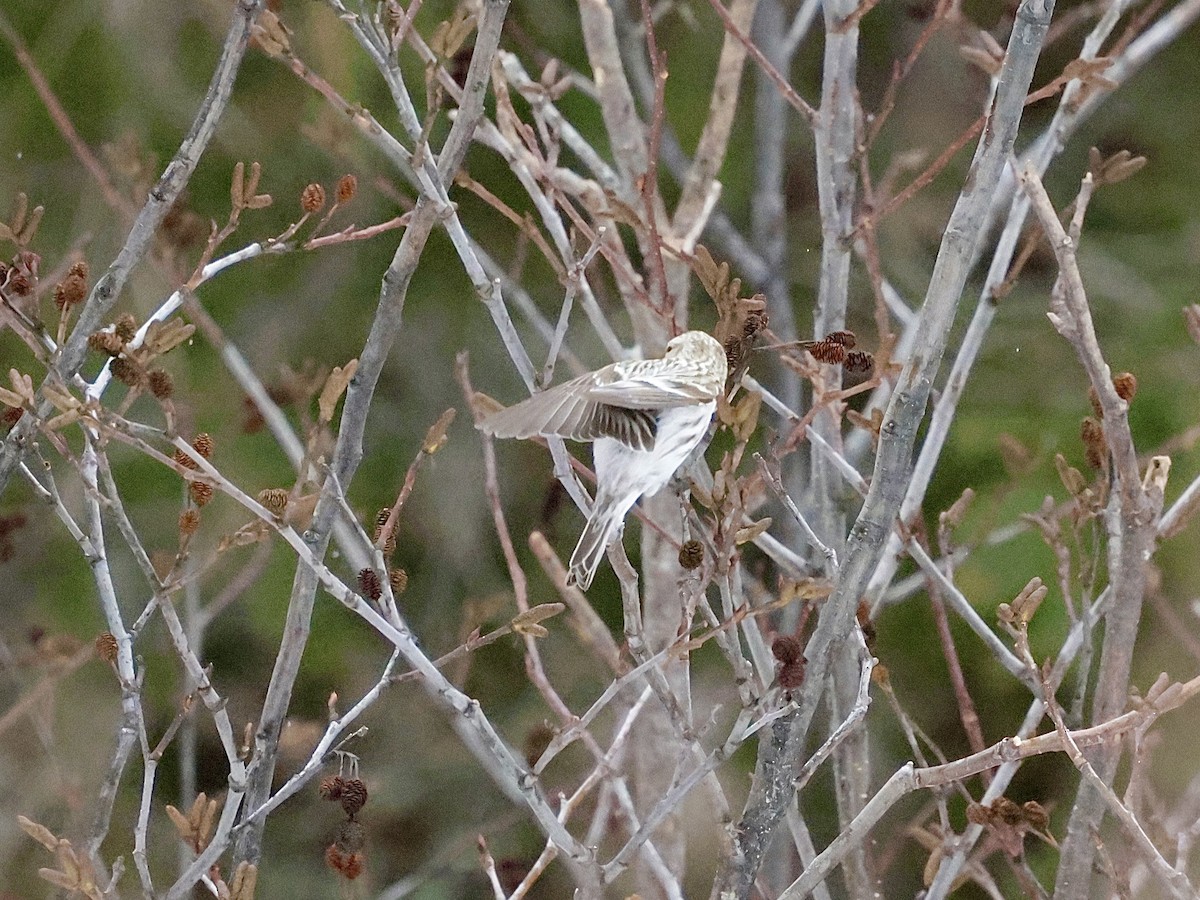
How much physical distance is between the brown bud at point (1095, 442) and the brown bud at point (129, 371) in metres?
0.82

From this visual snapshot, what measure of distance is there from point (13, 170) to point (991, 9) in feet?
7.37

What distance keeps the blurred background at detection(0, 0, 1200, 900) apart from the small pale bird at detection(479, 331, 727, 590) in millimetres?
950

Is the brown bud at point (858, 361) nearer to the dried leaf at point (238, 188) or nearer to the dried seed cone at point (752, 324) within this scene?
the dried seed cone at point (752, 324)

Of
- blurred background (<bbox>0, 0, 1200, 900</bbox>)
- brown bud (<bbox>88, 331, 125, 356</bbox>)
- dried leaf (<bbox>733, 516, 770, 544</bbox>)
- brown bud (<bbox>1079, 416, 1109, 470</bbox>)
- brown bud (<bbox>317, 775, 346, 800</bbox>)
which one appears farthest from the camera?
blurred background (<bbox>0, 0, 1200, 900</bbox>)

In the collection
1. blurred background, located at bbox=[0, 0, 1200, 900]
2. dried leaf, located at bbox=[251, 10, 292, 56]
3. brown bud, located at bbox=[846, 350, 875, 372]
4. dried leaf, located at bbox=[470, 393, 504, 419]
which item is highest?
dried leaf, located at bbox=[251, 10, 292, 56]

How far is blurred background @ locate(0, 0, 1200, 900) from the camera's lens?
8.27 feet

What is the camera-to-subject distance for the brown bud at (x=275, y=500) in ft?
3.07

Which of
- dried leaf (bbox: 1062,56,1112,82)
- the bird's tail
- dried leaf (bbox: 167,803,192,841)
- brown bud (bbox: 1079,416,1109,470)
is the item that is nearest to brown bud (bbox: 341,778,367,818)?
dried leaf (bbox: 167,803,192,841)

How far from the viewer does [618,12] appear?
9.48 ft

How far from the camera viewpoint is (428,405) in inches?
112

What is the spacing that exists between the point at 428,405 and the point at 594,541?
1712mm

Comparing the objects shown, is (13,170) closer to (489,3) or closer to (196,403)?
(196,403)

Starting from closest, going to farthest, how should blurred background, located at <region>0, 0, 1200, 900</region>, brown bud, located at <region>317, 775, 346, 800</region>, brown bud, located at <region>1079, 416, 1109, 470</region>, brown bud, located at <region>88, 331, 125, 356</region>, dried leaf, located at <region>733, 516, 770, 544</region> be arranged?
brown bud, located at <region>88, 331, 125, 356</region>, dried leaf, located at <region>733, 516, 770, 544</region>, brown bud, located at <region>317, 775, 346, 800</region>, brown bud, located at <region>1079, 416, 1109, 470</region>, blurred background, located at <region>0, 0, 1200, 900</region>

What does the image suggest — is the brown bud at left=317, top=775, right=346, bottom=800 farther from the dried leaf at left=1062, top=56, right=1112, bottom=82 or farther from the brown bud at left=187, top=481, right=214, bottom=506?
the dried leaf at left=1062, top=56, right=1112, bottom=82
